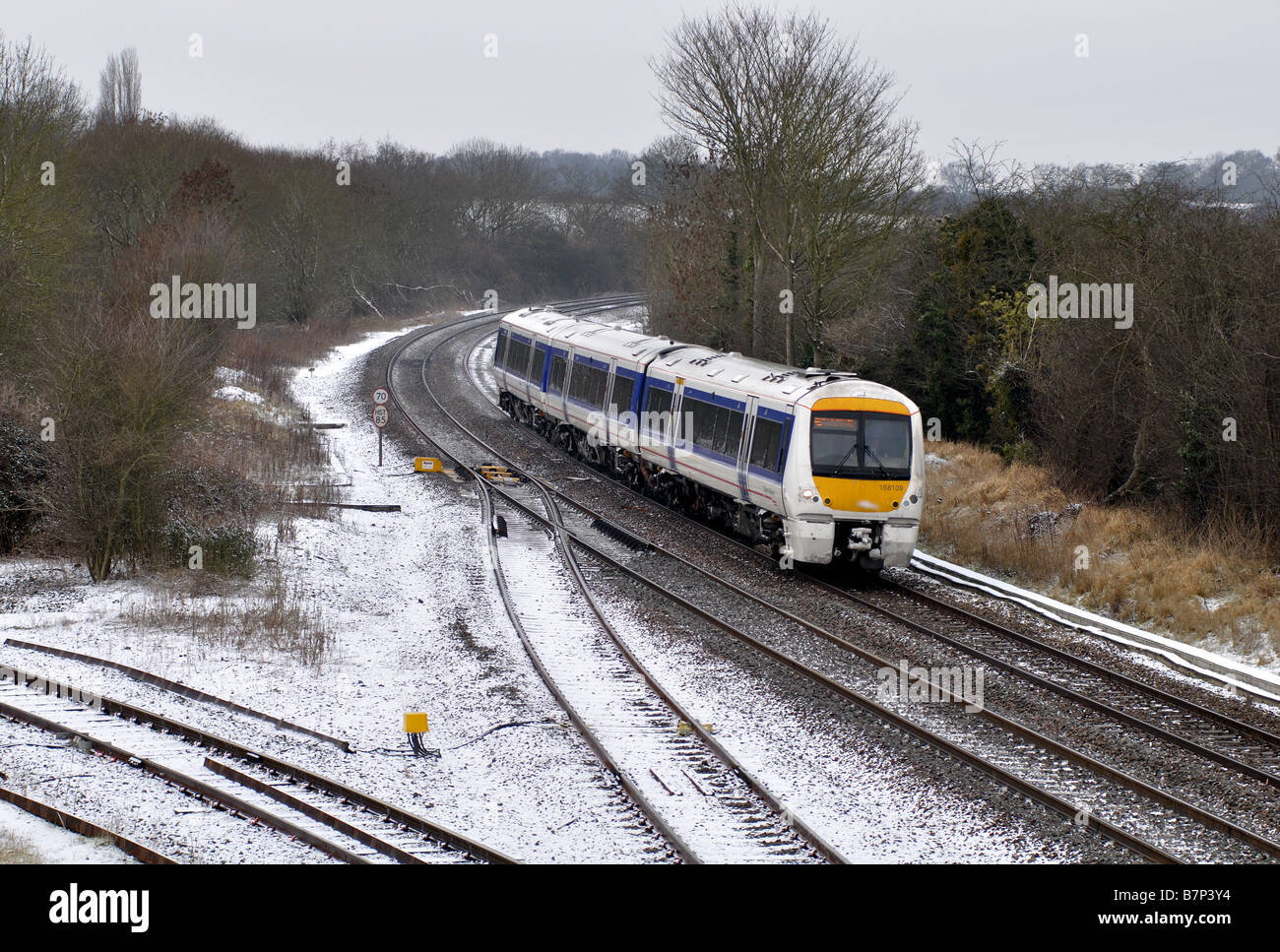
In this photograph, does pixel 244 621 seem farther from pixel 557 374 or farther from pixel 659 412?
pixel 557 374

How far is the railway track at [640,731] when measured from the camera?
27.6 ft

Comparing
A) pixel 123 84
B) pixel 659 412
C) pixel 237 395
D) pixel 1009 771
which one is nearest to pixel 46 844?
pixel 1009 771

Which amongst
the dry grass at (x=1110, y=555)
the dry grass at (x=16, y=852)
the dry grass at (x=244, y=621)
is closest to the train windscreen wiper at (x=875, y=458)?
the dry grass at (x=1110, y=555)

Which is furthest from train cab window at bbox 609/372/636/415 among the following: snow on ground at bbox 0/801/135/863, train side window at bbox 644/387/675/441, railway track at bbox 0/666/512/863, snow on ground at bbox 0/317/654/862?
snow on ground at bbox 0/801/135/863

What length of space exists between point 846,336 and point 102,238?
79.1 ft

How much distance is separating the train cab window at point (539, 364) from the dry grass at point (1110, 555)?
427 inches

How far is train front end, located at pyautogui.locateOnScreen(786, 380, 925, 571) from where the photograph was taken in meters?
16.6

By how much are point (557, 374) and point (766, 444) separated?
37.8 feet

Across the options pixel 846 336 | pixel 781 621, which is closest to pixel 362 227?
pixel 846 336

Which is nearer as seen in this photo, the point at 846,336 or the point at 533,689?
the point at 533,689

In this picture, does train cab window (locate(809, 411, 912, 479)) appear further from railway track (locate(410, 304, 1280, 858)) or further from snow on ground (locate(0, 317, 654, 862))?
railway track (locate(410, 304, 1280, 858))

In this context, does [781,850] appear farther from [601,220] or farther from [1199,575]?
[601,220]

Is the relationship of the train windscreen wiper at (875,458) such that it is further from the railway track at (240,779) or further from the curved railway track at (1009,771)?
the railway track at (240,779)

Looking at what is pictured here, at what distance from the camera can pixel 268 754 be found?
950 cm
